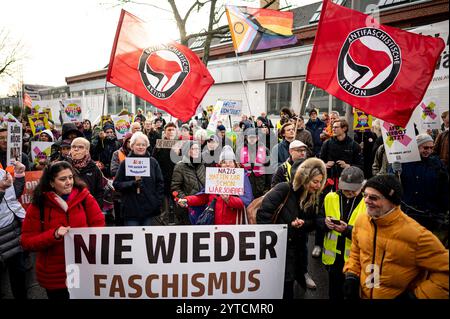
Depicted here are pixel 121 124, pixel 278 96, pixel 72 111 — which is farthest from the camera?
pixel 278 96

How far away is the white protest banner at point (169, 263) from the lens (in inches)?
115

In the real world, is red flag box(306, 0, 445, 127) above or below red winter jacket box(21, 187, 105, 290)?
above

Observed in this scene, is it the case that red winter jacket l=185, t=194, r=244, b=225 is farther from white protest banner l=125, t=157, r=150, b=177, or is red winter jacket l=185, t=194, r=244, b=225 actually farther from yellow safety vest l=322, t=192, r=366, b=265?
white protest banner l=125, t=157, r=150, b=177

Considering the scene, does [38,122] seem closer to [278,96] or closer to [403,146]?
[403,146]

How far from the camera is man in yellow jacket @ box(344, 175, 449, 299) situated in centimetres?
215

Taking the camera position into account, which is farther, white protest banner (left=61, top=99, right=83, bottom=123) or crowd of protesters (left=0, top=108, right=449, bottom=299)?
white protest banner (left=61, top=99, right=83, bottom=123)

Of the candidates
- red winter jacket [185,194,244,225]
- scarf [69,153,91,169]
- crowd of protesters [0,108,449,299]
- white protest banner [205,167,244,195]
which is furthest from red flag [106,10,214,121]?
red winter jacket [185,194,244,225]

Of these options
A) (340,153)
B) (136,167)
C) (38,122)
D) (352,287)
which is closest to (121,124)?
(38,122)

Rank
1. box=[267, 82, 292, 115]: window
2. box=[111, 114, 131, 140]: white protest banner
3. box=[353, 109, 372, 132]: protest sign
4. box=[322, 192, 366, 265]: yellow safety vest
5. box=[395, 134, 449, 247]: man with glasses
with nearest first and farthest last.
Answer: box=[322, 192, 366, 265]: yellow safety vest → box=[395, 134, 449, 247]: man with glasses → box=[353, 109, 372, 132]: protest sign → box=[111, 114, 131, 140]: white protest banner → box=[267, 82, 292, 115]: window

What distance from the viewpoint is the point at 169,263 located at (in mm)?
2949

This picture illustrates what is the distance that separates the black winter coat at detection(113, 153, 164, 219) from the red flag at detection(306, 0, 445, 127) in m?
2.50

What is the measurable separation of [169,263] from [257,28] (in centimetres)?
635

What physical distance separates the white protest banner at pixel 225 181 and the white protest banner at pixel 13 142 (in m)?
2.08
